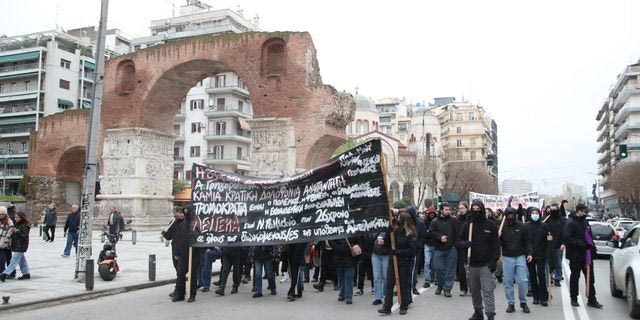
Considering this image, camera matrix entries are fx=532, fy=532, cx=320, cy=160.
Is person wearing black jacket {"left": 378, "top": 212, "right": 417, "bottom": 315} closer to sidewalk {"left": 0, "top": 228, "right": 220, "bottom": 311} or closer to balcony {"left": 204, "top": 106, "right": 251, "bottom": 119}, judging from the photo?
sidewalk {"left": 0, "top": 228, "right": 220, "bottom": 311}

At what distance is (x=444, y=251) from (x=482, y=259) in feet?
8.96

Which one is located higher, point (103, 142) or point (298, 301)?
point (103, 142)

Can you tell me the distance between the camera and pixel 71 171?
2930cm

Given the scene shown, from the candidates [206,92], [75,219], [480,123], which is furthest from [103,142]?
[480,123]

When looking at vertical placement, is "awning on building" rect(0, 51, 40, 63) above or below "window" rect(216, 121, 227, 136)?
above

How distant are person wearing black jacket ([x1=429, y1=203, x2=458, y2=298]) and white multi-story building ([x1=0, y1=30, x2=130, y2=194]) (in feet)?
173

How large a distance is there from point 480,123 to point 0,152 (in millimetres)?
71106

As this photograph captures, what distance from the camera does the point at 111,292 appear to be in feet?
32.4

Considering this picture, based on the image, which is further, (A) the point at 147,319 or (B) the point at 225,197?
(B) the point at 225,197

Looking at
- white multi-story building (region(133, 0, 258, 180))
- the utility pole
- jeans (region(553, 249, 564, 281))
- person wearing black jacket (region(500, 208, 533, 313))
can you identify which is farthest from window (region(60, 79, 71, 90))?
person wearing black jacket (region(500, 208, 533, 313))

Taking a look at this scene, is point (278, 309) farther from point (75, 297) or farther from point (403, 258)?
point (75, 297)

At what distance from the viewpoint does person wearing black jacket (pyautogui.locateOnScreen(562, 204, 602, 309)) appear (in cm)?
880

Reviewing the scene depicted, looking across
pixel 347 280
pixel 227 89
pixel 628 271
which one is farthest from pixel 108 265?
pixel 227 89

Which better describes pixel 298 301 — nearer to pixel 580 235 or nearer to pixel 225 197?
pixel 225 197
